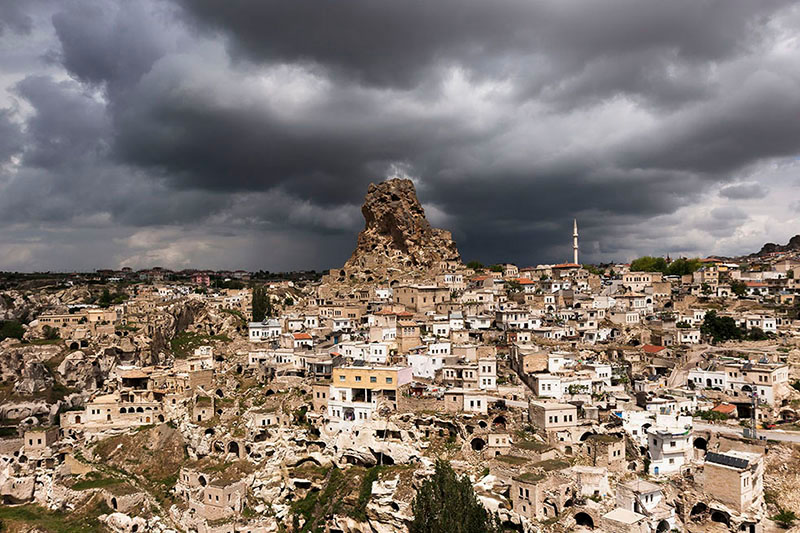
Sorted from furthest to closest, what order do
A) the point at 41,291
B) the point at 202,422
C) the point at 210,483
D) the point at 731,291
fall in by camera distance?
the point at 41,291
the point at 731,291
the point at 202,422
the point at 210,483

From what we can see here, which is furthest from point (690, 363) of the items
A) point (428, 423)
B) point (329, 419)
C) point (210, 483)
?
point (210, 483)

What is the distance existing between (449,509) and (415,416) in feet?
29.1

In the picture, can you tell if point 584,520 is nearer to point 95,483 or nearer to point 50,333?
point 95,483

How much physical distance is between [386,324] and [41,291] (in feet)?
247

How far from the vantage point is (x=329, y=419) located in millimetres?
34406

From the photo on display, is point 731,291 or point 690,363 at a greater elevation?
point 731,291

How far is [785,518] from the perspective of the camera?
28172mm

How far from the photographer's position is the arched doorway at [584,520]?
25.1 m

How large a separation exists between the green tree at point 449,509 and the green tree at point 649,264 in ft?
221

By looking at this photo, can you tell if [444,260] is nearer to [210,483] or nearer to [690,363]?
[690,363]

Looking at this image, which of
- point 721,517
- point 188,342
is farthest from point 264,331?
point 721,517

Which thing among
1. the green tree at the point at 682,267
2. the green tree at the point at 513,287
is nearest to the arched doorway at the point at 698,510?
the green tree at the point at 513,287

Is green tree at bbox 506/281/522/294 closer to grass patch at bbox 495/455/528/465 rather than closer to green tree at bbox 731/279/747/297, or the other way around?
green tree at bbox 731/279/747/297

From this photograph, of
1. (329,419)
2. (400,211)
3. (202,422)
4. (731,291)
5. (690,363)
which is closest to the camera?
(329,419)
